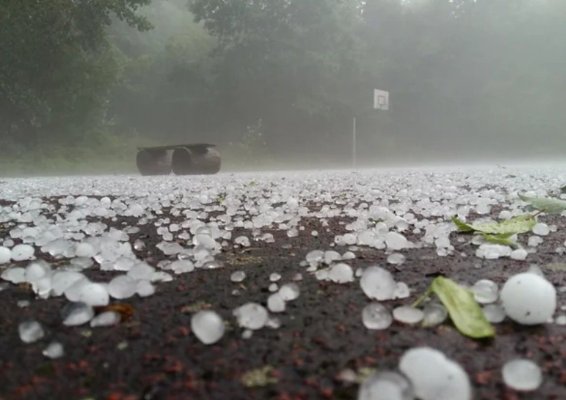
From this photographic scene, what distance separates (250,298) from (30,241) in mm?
947

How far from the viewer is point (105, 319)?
2.73 feet

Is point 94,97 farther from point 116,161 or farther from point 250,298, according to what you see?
point 250,298

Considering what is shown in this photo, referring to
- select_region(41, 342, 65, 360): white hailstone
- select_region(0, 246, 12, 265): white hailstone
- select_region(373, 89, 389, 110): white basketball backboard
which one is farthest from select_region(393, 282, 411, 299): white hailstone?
select_region(373, 89, 389, 110): white basketball backboard

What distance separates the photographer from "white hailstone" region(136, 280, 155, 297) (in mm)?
985

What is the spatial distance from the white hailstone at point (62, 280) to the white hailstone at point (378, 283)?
0.56 m

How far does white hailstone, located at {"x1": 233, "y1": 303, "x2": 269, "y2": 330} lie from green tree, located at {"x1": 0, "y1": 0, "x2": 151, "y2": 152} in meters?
15.1

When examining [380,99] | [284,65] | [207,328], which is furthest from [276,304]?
[284,65]

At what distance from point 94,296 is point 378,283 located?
521mm

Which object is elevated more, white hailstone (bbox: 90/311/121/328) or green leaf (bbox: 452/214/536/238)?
green leaf (bbox: 452/214/536/238)

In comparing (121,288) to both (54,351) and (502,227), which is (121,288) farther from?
(502,227)

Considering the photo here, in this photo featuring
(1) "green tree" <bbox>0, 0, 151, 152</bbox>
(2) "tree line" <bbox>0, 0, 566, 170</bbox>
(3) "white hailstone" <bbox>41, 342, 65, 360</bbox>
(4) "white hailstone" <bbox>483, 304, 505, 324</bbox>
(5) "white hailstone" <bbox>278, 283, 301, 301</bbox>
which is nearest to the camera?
(3) "white hailstone" <bbox>41, 342, 65, 360</bbox>

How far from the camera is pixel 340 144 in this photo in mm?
21109

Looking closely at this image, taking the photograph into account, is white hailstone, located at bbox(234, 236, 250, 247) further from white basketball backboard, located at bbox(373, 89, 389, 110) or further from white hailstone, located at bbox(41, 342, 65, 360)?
white basketball backboard, located at bbox(373, 89, 389, 110)

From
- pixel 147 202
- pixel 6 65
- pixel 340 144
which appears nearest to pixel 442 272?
pixel 147 202
